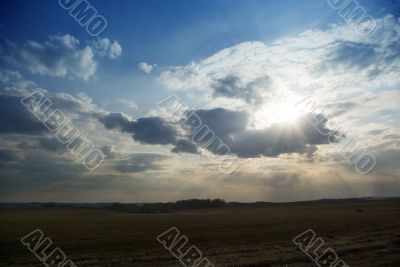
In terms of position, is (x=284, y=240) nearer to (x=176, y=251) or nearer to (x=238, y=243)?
(x=238, y=243)

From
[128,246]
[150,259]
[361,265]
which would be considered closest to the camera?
[361,265]

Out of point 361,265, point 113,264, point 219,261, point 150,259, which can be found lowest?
point 113,264

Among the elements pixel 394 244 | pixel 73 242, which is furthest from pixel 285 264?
pixel 73 242

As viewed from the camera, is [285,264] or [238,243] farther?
[238,243]

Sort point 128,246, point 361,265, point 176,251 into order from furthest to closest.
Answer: point 128,246 < point 176,251 < point 361,265

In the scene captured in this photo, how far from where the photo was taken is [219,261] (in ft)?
63.4

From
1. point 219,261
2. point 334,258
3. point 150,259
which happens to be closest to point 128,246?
point 150,259

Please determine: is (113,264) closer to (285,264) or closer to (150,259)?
(150,259)

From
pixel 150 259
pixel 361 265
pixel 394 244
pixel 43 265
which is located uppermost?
pixel 394 244

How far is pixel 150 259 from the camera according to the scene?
20.4 m

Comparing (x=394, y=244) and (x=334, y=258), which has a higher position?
(x=394, y=244)

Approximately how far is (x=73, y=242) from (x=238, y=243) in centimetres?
A: 1209

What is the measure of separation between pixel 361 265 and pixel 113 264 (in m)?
11.4

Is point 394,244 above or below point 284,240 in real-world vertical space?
above
